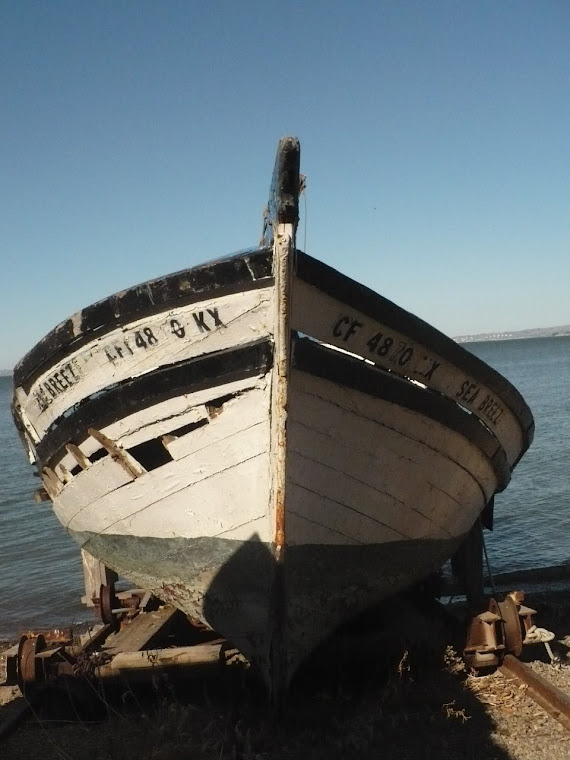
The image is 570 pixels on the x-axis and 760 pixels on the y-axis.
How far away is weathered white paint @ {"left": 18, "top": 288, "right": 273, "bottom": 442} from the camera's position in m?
4.22

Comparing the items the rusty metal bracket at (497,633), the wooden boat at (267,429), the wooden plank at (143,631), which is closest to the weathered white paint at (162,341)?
the wooden boat at (267,429)

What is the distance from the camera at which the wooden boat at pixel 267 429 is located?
423 centimetres

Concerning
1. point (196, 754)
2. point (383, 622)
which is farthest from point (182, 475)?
point (383, 622)

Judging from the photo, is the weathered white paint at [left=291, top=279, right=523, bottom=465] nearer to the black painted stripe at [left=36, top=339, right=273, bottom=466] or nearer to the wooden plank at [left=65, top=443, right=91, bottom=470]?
the black painted stripe at [left=36, top=339, right=273, bottom=466]

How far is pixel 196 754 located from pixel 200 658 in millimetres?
667

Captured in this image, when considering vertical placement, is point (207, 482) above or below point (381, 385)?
below

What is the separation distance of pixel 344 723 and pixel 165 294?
10.3 feet

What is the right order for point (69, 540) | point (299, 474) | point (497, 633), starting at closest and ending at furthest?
1. point (299, 474)
2. point (497, 633)
3. point (69, 540)

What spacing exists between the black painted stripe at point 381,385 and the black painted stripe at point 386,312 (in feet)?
0.94

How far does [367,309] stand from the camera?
431 cm

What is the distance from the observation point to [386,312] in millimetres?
4387

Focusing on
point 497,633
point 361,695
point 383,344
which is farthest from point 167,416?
point 497,633

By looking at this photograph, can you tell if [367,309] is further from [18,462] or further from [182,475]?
[18,462]

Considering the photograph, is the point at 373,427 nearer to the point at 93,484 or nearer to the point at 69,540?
the point at 93,484
